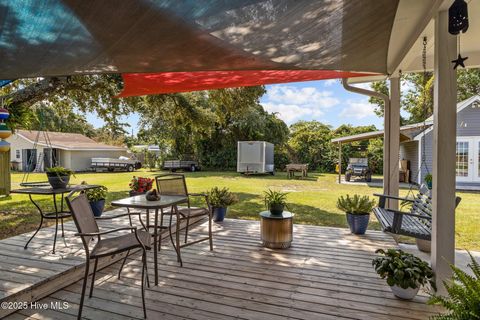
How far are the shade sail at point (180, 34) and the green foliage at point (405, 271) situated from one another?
2007 millimetres

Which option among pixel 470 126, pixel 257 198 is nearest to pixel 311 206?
pixel 257 198

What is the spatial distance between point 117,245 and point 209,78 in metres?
2.48

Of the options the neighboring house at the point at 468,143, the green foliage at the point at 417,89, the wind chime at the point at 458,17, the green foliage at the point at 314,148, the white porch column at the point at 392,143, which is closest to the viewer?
the wind chime at the point at 458,17

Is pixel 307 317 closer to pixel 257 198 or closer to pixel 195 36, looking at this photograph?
pixel 195 36

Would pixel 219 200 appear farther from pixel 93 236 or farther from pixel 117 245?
pixel 93 236

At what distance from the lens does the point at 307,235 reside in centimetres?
447

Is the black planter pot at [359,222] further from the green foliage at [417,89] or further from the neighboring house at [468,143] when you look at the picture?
the green foliage at [417,89]

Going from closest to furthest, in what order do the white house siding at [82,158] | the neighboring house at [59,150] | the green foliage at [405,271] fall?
the green foliage at [405,271] → the neighboring house at [59,150] → the white house siding at [82,158]

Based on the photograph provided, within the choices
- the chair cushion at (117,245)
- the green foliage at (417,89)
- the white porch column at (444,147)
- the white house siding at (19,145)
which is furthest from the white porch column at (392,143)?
the white house siding at (19,145)

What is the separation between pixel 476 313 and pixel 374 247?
2.47 meters

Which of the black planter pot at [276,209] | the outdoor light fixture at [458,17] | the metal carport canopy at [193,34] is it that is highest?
the outdoor light fixture at [458,17]

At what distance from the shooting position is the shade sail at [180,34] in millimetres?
1597

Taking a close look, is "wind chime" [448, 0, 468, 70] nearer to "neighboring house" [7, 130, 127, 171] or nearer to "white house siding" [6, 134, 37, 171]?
"neighboring house" [7, 130, 127, 171]

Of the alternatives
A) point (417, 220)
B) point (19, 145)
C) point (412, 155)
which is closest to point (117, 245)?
point (417, 220)
